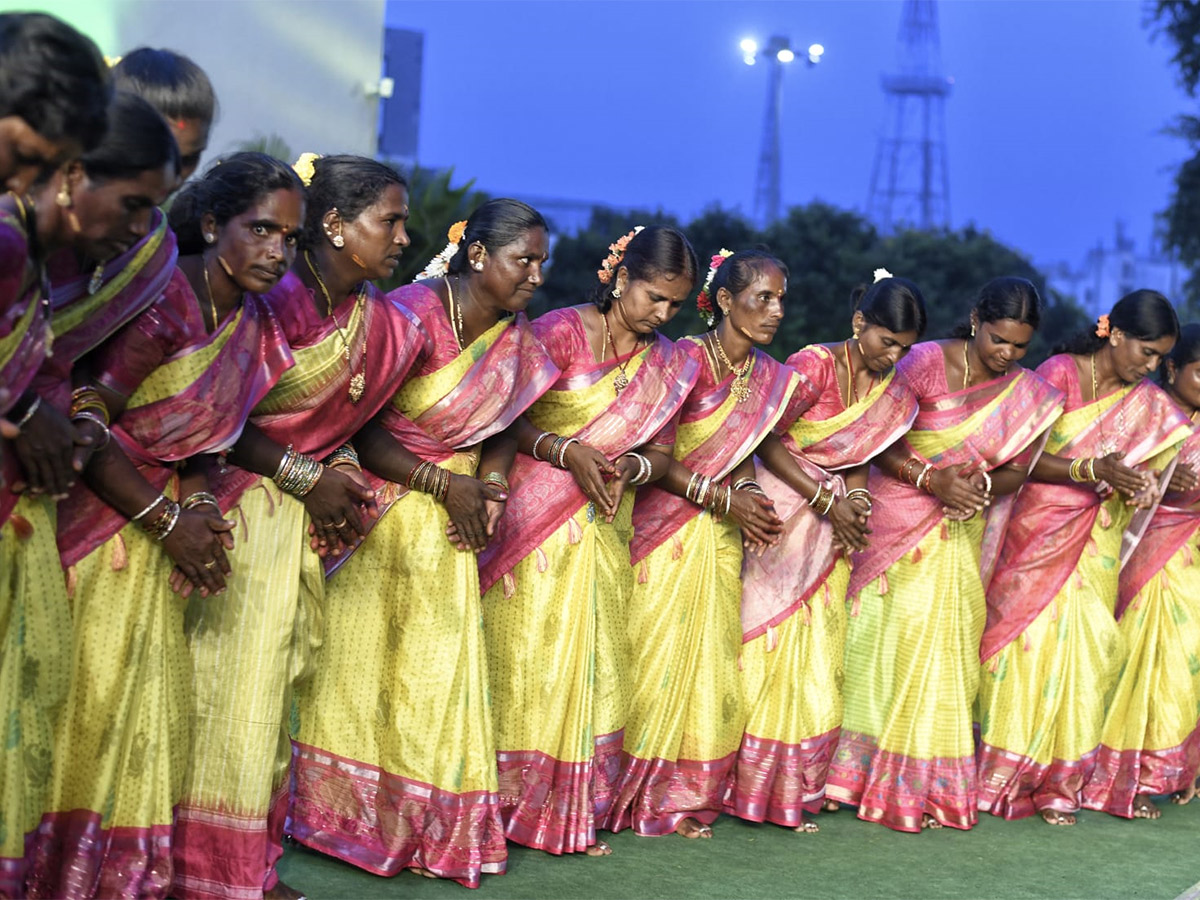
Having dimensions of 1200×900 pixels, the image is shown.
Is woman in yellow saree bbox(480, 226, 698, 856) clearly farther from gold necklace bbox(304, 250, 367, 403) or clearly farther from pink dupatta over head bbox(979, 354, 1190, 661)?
pink dupatta over head bbox(979, 354, 1190, 661)

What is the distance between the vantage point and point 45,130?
9.95ft

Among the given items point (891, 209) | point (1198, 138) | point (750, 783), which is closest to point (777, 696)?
point (750, 783)

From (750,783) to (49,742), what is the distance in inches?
129

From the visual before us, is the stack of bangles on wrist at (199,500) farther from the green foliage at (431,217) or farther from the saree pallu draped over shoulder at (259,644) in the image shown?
the green foliage at (431,217)

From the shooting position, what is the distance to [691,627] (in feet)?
20.5

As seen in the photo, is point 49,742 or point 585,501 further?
point 585,501

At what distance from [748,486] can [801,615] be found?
68 cm

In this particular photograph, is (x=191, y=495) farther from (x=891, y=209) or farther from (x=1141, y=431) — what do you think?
(x=891, y=209)

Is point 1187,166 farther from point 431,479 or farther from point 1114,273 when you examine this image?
point 1114,273

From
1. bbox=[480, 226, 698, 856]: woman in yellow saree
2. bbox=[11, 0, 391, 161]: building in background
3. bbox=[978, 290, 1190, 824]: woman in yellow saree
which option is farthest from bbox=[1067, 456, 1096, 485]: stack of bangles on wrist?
bbox=[11, 0, 391, 161]: building in background

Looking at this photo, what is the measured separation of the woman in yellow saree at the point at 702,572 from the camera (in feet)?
20.2

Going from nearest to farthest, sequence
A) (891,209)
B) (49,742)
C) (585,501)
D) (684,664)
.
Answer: (49,742) → (585,501) → (684,664) → (891,209)

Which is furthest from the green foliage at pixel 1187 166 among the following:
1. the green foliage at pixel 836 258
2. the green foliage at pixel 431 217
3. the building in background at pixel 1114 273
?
the building in background at pixel 1114 273

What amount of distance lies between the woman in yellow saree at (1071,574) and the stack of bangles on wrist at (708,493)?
1.80 metres
